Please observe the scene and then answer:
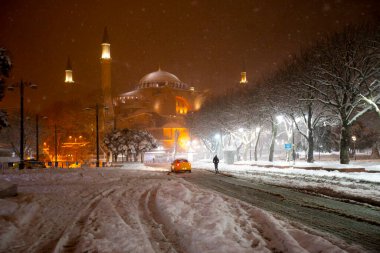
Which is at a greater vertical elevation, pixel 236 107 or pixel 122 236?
pixel 236 107

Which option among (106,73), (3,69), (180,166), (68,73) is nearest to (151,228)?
(3,69)

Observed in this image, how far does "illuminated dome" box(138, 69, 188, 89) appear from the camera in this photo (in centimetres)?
15446

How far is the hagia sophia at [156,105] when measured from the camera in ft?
312

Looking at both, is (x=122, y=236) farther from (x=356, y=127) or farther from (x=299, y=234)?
(x=356, y=127)

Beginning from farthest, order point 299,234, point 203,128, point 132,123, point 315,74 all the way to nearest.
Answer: point 132,123 → point 203,128 → point 315,74 → point 299,234

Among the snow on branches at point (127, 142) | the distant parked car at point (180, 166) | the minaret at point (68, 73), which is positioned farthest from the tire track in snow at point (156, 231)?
the minaret at point (68, 73)

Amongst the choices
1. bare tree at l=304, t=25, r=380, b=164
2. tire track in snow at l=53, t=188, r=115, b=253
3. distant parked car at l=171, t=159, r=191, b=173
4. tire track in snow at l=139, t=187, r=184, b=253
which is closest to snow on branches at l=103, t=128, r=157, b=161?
distant parked car at l=171, t=159, r=191, b=173

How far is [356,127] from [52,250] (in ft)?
227

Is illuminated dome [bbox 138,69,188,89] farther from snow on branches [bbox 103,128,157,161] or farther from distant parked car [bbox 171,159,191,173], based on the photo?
distant parked car [bbox 171,159,191,173]

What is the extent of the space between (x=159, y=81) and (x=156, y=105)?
71.2 ft

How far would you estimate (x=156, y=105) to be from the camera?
138000 millimetres

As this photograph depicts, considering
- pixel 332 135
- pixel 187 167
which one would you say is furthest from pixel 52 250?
pixel 332 135

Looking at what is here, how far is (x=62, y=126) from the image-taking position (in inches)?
2761

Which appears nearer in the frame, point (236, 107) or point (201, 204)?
point (201, 204)
